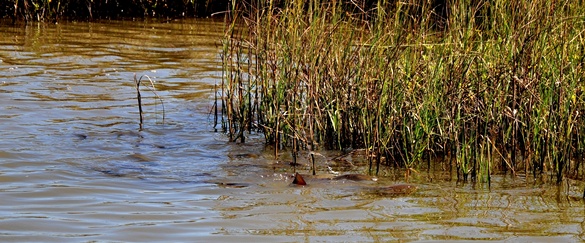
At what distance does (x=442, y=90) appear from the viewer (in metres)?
5.48

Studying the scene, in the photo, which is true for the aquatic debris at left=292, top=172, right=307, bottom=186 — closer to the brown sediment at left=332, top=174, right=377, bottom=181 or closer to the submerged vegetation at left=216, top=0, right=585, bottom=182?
the brown sediment at left=332, top=174, right=377, bottom=181

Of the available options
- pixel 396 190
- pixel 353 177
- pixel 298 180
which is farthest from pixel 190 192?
pixel 396 190

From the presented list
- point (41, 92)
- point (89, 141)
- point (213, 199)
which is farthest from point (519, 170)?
point (41, 92)

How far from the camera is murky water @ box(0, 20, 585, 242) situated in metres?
4.16

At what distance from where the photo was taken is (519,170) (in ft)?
18.1

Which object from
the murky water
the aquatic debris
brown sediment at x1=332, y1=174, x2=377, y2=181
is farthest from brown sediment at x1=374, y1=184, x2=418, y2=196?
the aquatic debris

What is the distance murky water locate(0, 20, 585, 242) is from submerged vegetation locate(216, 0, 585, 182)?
0.74ft

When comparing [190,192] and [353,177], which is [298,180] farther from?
[190,192]

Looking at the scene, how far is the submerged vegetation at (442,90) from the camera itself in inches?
209

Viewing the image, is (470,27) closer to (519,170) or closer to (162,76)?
(519,170)

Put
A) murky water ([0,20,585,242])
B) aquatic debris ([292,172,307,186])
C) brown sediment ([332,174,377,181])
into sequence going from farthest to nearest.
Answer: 1. brown sediment ([332,174,377,181])
2. aquatic debris ([292,172,307,186])
3. murky water ([0,20,585,242])

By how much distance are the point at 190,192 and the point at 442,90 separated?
1695mm

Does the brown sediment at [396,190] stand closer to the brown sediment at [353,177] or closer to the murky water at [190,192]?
the murky water at [190,192]

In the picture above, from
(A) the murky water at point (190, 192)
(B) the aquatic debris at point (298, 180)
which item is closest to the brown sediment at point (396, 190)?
(A) the murky water at point (190, 192)
